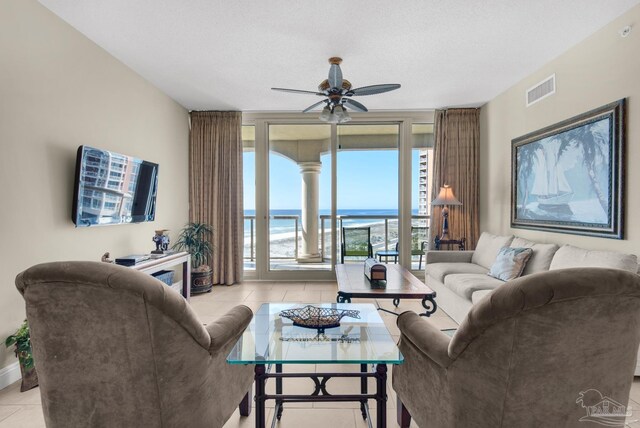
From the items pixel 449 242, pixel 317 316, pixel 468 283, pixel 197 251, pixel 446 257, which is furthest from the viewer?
pixel 449 242

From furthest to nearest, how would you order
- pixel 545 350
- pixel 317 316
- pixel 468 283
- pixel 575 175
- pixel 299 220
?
pixel 299 220
pixel 468 283
pixel 575 175
pixel 317 316
pixel 545 350

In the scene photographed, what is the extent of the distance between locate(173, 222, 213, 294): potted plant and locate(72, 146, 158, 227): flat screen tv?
0.92 metres

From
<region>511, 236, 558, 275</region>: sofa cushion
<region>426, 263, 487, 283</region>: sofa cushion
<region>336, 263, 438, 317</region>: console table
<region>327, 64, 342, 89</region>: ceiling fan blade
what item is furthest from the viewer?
<region>426, 263, 487, 283</region>: sofa cushion

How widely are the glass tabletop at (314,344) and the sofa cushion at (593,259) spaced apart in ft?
4.37

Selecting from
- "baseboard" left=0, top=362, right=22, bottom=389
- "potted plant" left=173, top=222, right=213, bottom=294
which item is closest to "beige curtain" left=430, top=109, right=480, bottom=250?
"potted plant" left=173, top=222, right=213, bottom=294

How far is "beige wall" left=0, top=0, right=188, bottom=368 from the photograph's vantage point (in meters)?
2.30

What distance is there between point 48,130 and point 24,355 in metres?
1.60

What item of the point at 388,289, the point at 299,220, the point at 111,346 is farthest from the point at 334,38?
the point at 299,220

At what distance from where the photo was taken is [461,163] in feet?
17.0

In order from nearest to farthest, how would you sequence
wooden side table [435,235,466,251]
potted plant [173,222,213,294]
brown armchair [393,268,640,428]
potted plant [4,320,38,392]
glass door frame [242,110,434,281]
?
brown armchair [393,268,640,428] < potted plant [4,320,38,392] < potted plant [173,222,213,294] < wooden side table [435,235,466,251] < glass door frame [242,110,434,281]

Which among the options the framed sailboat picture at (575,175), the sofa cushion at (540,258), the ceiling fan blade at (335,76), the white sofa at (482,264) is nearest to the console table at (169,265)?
the ceiling fan blade at (335,76)

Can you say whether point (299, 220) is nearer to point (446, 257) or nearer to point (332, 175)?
point (332, 175)

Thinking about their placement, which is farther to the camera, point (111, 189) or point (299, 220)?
point (299, 220)

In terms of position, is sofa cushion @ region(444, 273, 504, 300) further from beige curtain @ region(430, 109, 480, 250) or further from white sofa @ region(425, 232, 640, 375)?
beige curtain @ region(430, 109, 480, 250)
